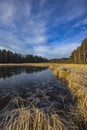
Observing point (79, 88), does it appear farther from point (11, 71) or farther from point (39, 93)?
point (11, 71)

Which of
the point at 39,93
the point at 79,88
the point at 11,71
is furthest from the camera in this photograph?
the point at 11,71

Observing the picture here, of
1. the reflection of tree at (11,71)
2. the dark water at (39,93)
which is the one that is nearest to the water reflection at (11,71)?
the reflection of tree at (11,71)

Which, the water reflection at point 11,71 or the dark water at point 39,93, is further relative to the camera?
the water reflection at point 11,71

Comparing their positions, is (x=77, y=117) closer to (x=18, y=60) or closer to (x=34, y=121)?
(x=34, y=121)

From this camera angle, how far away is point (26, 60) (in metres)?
104

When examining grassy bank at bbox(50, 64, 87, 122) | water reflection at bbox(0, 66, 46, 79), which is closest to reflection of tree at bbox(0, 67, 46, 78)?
water reflection at bbox(0, 66, 46, 79)

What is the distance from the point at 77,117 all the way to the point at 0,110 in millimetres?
3814

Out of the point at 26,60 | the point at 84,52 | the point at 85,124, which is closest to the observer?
the point at 85,124

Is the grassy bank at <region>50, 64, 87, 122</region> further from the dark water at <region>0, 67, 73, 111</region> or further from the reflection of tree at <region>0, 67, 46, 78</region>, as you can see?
the reflection of tree at <region>0, 67, 46, 78</region>

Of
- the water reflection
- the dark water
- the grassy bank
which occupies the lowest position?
the dark water

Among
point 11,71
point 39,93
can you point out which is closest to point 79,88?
point 39,93

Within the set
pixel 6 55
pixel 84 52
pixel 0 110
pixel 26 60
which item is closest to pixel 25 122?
pixel 0 110

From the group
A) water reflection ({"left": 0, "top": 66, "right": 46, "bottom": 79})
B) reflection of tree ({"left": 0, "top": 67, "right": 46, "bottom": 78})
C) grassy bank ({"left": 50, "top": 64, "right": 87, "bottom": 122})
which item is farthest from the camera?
reflection of tree ({"left": 0, "top": 67, "right": 46, "bottom": 78})

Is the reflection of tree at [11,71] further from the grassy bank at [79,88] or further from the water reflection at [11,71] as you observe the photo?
the grassy bank at [79,88]
